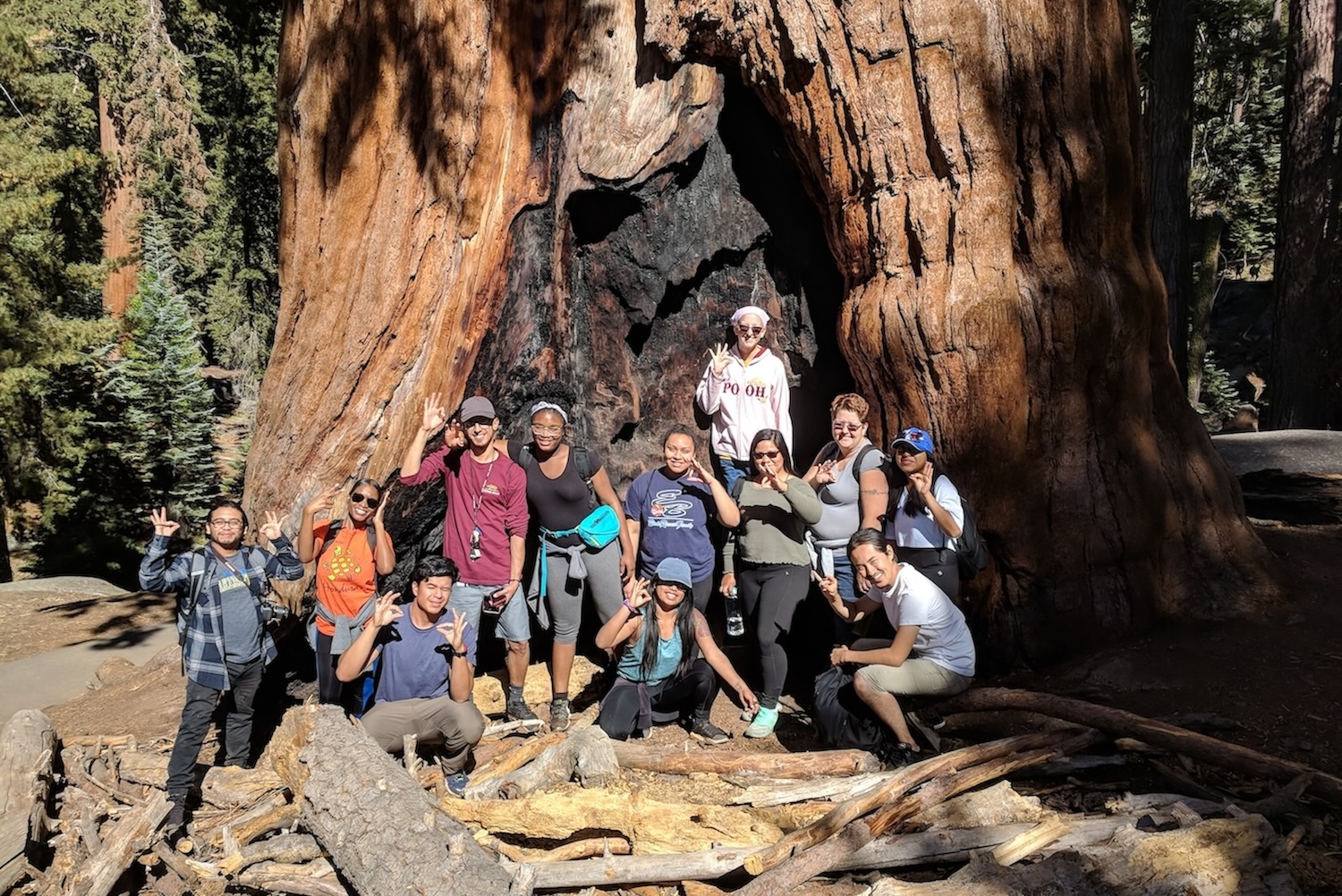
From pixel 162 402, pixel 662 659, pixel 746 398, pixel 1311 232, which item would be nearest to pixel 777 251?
pixel 746 398

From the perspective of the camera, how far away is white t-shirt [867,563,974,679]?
4.76 metres

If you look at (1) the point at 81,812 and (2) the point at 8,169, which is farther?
(2) the point at 8,169

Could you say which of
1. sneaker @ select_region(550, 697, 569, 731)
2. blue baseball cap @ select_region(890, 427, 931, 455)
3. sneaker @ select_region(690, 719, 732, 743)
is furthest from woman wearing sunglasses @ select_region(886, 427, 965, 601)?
sneaker @ select_region(550, 697, 569, 731)

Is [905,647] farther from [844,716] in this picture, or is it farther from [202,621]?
[202,621]

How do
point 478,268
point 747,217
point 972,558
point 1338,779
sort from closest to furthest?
point 1338,779, point 972,558, point 478,268, point 747,217

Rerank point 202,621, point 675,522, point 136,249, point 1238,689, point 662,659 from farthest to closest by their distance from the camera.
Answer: point 136,249
point 675,522
point 662,659
point 1238,689
point 202,621

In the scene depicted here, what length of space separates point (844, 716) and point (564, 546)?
A: 76.2 inches

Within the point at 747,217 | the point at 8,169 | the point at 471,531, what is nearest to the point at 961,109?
the point at 747,217

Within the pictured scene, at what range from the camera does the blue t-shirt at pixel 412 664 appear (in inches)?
190

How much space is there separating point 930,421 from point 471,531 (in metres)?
3.05

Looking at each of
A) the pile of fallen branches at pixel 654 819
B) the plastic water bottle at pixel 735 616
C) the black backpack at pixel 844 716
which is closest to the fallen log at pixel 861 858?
the pile of fallen branches at pixel 654 819

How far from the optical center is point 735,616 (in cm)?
580

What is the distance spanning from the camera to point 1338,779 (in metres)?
3.98

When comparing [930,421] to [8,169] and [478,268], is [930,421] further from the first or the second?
[8,169]
